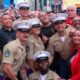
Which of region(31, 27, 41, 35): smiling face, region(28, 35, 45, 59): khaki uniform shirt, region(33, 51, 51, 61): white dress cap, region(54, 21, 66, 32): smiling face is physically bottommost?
region(33, 51, 51, 61): white dress cap

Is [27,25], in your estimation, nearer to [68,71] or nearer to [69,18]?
[68,71]

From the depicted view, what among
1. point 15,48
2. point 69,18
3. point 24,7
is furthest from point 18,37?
point 69,18

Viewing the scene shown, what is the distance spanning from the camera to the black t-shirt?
704 cm

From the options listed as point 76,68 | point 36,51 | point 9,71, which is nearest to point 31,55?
point 36,51

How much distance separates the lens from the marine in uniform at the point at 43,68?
21.7 feet

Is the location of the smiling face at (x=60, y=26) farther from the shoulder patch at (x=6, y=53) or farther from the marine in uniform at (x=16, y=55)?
the shoulder patch at (x=6, y=53)

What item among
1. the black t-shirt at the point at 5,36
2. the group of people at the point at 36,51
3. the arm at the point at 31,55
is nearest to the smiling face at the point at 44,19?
the group of people at the point at 36,51

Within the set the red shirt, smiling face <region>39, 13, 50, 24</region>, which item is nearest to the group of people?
smiling face <region>39, 13, 50, 24</region>

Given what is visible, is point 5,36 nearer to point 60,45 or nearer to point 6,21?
point 6,21

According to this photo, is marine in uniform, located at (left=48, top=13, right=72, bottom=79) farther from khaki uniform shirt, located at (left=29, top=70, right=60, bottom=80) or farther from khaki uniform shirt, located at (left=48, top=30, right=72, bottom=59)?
khaki uniform shirt, located at (left=29, top=70, right=60, bottom=80)

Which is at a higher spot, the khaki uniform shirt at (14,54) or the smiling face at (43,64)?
the khaki uniform shirt at (14,54)

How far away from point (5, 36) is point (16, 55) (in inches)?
39.6

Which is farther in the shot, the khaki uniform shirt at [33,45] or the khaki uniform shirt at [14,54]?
the khaki uniform shirt at [33,45]

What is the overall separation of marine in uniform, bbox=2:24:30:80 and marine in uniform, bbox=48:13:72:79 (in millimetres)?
605
